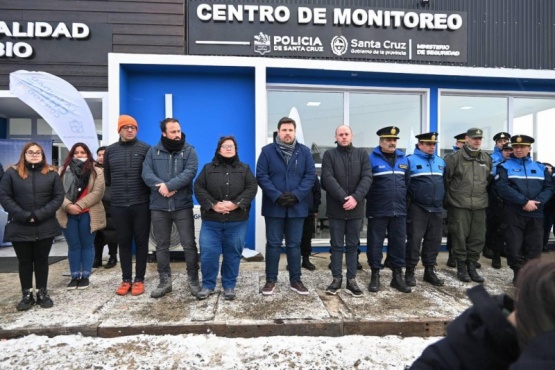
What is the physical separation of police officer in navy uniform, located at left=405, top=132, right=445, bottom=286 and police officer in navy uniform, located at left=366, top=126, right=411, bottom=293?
171 millimetres

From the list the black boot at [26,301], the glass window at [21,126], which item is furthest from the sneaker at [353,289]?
the glass window at [21,126]

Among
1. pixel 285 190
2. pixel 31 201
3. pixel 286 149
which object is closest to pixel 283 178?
pixel 285 190

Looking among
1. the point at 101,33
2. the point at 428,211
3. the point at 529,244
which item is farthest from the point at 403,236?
the point at 101,33

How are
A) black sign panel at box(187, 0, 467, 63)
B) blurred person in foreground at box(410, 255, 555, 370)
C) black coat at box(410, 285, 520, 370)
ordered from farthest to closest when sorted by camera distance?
black sign panel at box(187, 0, 467, 63) < black coat at box(410, 285, 520, 370) < blurred person in foreground at box(410, 255, 555, 370)

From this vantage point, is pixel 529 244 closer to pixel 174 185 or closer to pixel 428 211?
pixel 428 211

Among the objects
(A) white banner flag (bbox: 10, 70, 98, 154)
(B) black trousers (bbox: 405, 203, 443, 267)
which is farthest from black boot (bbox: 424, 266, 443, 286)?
(A) white banner flag (bbox: 10, 70, 98, 154)

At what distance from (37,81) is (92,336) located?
14.9 feet

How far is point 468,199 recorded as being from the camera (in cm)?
470

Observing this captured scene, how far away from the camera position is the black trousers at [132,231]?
13.7 feet

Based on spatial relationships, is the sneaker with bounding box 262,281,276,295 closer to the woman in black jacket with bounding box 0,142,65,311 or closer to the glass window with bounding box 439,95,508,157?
the woman in black jacket with bounding box 0,142,65,311

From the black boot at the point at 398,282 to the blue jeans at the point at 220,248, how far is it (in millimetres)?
1985

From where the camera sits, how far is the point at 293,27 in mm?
6340

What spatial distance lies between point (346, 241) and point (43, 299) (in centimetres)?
344

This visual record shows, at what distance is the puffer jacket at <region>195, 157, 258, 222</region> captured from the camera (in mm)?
4035
